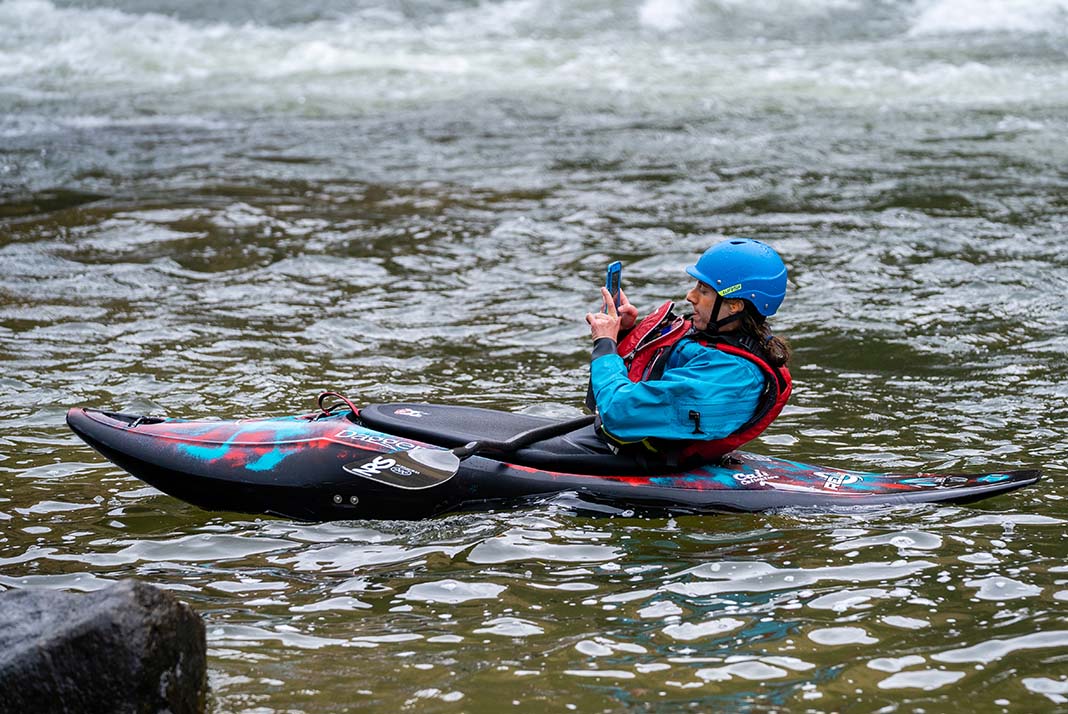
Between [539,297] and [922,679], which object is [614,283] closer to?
[922,679]

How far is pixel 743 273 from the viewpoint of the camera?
4738 millimetres

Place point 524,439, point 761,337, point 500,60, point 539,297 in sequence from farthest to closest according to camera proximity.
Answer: point 500,60 < point 539,297 < point 524,439 < point 761,337

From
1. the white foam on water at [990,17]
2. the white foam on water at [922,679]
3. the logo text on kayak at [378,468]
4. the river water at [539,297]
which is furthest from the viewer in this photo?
the white foam on water at [990,17]

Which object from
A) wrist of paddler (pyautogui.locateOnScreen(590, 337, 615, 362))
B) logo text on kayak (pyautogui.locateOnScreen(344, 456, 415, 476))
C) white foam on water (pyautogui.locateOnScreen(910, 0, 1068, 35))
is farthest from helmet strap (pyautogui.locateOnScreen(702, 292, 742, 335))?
white foam on water (pyautogui.locateOnScreen(910, 0, 1068, 35))

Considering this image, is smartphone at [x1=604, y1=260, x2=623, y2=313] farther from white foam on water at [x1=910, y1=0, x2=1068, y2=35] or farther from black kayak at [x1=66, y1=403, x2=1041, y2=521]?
white foam on water at [x1=910, y1=0, x2=1068, y2=35]

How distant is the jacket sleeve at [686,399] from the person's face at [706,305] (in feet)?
0.34

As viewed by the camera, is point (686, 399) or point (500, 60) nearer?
point (686, 399)

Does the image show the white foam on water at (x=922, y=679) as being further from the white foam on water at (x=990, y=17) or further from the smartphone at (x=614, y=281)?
Result: the white foam on water at (x=990, y=17)

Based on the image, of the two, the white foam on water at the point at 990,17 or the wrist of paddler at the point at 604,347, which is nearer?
the wrist of paddler at the point at 604,347

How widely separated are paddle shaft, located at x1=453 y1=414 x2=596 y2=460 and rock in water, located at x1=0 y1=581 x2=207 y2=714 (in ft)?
5.95

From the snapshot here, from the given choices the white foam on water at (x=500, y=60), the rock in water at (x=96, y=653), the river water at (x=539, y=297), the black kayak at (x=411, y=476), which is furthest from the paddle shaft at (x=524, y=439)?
the white foam on water at (x=500, y=60)

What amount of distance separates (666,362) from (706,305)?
272mm

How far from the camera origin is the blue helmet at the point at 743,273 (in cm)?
474

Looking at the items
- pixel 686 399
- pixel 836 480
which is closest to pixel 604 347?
pixel 686 399
